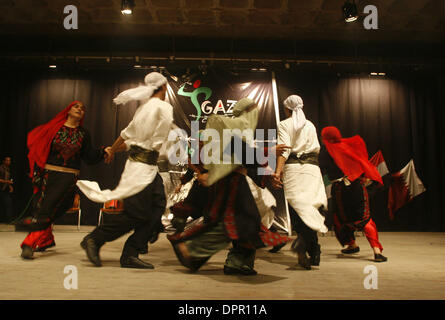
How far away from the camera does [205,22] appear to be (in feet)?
20.9

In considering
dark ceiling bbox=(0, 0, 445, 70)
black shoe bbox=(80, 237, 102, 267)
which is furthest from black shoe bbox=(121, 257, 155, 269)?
dark ceiling bbox=(0, 0, 445, 70)

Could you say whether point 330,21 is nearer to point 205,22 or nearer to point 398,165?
point 205,22

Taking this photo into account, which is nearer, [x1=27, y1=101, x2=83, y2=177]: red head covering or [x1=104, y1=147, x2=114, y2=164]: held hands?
[x1=104, y1=147, x2=114, y2=164]: held hands

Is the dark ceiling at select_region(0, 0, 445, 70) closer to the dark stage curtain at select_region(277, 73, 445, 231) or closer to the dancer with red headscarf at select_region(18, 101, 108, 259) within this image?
the dark stage curtain at select_region(277, 73, 445, 231)

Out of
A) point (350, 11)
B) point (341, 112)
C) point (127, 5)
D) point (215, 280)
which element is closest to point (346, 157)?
point (215, 280)

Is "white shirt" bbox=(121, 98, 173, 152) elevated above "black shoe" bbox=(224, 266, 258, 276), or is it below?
above

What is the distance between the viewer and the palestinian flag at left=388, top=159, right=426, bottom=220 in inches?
222

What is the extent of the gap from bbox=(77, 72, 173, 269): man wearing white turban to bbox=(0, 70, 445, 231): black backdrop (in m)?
4.46

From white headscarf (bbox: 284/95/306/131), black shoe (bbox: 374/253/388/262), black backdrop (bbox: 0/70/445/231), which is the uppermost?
black backdrop (bbox: 0/70/445/231)

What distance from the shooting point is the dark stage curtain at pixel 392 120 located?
6.91 metres

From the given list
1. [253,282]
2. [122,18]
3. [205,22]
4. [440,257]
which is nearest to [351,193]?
[440,257]

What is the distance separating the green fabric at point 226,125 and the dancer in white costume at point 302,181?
17.7 inches

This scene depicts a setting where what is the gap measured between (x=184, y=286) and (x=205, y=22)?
5.52m

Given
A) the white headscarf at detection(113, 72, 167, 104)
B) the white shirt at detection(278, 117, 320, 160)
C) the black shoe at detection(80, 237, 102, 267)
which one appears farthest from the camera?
the white shirt at detection(278, 117, 320, 160)
